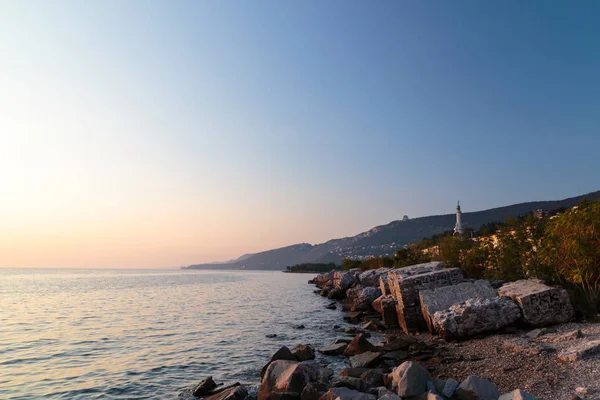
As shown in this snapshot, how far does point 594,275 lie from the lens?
17266 mm

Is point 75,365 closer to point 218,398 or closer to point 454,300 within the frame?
→ point 218,398

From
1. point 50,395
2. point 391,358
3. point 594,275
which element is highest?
point 594,275

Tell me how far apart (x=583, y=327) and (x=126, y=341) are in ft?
69.9

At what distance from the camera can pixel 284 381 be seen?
11352mm

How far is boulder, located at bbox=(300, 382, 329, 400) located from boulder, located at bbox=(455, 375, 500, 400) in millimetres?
3505

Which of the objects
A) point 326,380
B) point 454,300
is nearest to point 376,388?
point 326,380

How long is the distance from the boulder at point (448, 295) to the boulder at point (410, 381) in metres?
8.19

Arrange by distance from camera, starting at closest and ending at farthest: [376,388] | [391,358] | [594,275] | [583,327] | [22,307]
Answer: [376,388]
[583,327]
[391,358]
[594,275]
[22,307]

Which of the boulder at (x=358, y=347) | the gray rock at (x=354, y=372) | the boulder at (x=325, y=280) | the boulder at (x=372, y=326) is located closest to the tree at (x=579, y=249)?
the boulder at (x=358, y=347)

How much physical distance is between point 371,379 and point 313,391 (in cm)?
223

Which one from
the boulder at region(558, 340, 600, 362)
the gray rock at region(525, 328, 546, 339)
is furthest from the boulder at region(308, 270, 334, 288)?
the boulder at region(558, 340, 600, 362)

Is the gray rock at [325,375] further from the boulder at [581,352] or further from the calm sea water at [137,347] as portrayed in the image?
the boulder at [581,352]

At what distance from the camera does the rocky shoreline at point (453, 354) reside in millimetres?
9852

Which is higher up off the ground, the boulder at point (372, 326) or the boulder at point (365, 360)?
the boulder at point (365, 360)
